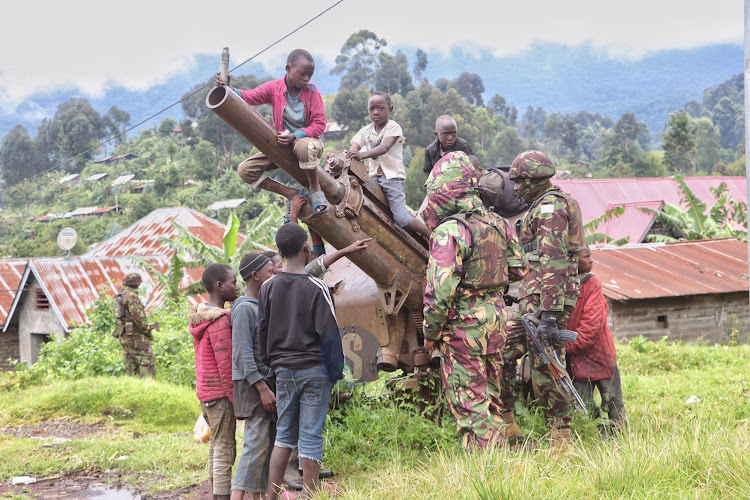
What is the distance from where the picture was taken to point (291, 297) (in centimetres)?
545

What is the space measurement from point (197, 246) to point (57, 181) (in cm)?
7769

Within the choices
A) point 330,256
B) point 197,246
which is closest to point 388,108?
point 330,256

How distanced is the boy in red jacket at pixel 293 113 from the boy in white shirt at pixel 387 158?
743 mm

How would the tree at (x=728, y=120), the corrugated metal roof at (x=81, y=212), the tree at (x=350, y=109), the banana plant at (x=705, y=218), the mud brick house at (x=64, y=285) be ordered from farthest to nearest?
the tree at (x=728, y=120) → the corrugated metal roof at (x=81, y=212) → the tree at (x=350, y=109) → the mud brick house at (x=64, y=285) → the banana plant at (x=705, y=218)

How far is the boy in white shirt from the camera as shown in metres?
6.89

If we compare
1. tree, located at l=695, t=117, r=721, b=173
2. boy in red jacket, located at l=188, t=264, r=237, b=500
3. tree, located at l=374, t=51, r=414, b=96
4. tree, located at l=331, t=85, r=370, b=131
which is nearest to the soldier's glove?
boy in red jacket, located at l=188, t=264, r=237, b=500

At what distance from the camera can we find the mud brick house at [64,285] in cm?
2505

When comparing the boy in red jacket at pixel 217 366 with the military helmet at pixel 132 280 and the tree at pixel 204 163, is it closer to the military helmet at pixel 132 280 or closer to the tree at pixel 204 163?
the military helmet at pixel 132 280

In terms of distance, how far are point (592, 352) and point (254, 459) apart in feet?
9.23

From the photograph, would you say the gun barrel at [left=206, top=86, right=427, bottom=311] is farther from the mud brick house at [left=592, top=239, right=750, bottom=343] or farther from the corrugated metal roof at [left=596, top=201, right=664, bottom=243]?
the corrugated metal roof at [left=596, top=201, right=664, bottom=243]

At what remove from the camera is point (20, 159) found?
9431 cm

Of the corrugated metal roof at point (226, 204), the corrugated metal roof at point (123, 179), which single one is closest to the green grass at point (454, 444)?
the corrugated metal roof at point (226, 204)

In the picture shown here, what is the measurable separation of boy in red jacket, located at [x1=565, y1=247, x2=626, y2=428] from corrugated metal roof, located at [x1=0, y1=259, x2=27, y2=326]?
25.2m

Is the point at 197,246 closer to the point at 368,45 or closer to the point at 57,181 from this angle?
the point at 57,181
